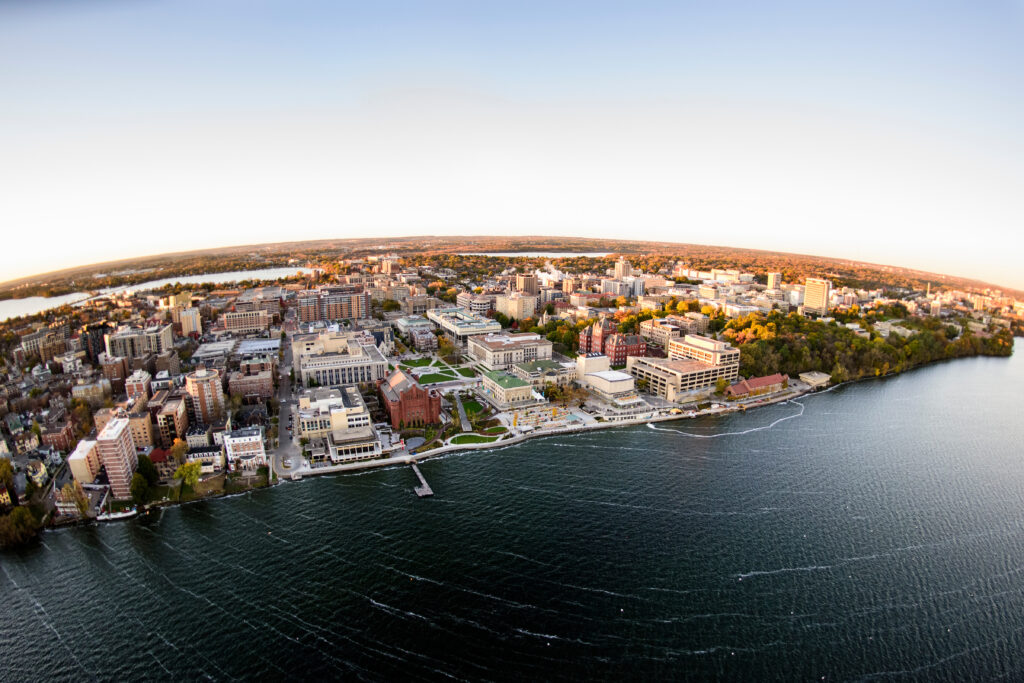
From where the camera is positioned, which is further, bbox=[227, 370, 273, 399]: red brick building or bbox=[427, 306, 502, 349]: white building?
bbox=[427, 306, 502, 349]: white building

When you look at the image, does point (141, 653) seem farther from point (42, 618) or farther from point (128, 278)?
point (128, 278)

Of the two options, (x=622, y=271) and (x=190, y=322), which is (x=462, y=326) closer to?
(x=190, y=322)

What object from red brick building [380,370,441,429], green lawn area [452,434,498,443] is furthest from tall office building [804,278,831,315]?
red brick building [380,370,441,429]

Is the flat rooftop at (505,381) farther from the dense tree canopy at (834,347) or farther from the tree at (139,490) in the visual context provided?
the tree at (139,490)

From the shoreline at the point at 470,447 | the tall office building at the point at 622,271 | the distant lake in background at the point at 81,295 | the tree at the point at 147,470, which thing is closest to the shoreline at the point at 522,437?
the shoreline at the point at 470,447

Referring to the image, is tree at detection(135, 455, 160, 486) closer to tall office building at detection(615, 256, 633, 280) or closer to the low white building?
the low white building

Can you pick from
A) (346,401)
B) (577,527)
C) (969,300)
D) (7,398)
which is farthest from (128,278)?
(969,300)

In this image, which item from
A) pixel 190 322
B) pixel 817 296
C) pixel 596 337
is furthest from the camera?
pixel 817 296

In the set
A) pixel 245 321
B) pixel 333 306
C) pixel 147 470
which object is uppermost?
pixel 333 306

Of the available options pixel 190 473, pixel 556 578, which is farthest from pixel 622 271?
pixel 556 578
